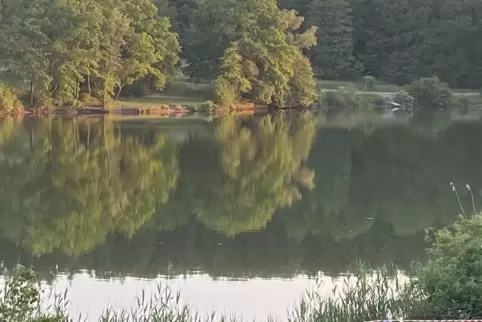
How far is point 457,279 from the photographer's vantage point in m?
6.44

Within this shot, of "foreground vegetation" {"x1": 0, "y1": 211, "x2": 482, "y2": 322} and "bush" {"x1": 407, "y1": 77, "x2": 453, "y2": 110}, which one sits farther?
"bush" {"x1": 407, "y1": 77, "x2": 453, "y2": 110}

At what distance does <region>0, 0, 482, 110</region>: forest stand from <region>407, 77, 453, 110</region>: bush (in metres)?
7.38

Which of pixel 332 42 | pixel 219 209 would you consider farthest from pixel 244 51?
pixel 219 209

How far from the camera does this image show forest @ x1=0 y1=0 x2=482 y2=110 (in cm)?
4319

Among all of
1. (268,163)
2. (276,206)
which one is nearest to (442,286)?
(276,206)

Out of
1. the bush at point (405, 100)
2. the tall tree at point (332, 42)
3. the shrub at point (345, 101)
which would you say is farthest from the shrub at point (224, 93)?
the tall tree at point (332, 42)

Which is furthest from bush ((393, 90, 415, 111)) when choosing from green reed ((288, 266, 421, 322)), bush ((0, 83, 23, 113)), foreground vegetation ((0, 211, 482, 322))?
foreground vegetation ((0, 211, 482, 322))

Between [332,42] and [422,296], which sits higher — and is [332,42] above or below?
above

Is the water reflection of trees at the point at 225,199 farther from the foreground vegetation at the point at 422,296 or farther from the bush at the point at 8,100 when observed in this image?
the bush at the point at 8,100

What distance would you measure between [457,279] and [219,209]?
9.60 metres

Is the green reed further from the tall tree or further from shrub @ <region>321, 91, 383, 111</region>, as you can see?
the tall tree

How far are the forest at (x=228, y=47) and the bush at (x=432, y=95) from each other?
7.38 meters

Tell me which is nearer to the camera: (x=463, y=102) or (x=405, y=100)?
(x=405, y=100)

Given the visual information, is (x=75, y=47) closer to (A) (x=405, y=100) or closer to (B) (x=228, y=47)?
(B) (x=228, y=47)
